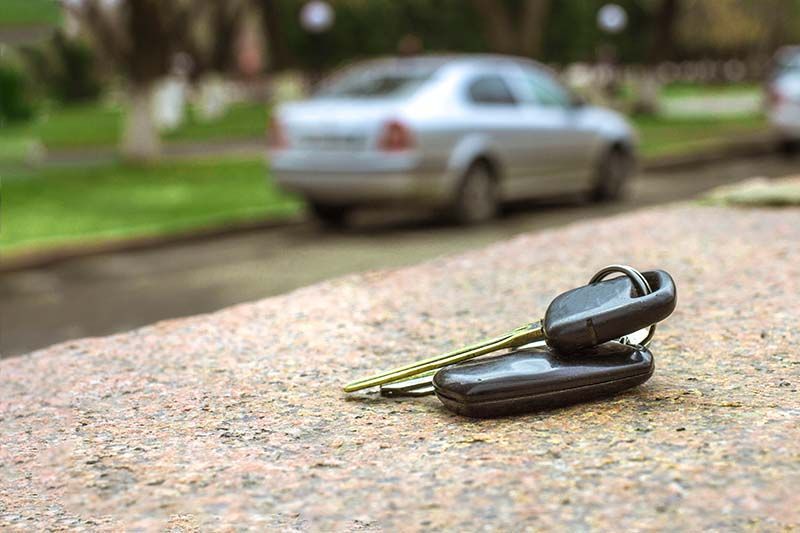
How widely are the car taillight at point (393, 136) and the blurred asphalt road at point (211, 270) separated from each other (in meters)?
0.83

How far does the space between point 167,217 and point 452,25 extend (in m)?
35.0

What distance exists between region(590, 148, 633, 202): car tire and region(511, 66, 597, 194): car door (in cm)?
31

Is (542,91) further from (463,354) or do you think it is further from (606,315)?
(606,315)

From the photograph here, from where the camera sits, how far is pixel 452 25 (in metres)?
46.8

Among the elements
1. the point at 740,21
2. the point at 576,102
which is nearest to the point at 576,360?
the point at 576,102

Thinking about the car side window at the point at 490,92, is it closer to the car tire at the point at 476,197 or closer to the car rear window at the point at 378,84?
the car rear window at the point at 378,84

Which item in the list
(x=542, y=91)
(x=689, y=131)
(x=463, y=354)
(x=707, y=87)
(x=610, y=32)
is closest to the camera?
(x=463, y=354)

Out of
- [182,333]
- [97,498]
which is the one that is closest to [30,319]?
[182,333]

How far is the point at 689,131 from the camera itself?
2480 centimetres

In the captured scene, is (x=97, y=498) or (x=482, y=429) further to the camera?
(x=482, y=429)

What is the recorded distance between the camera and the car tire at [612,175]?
571 inches

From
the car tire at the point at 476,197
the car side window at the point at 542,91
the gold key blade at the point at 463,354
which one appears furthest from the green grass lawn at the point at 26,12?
the gold key blade at the point at 463,354

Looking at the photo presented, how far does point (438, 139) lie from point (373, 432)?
8.52 m

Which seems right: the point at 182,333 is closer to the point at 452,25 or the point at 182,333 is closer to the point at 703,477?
the point at 703,477
